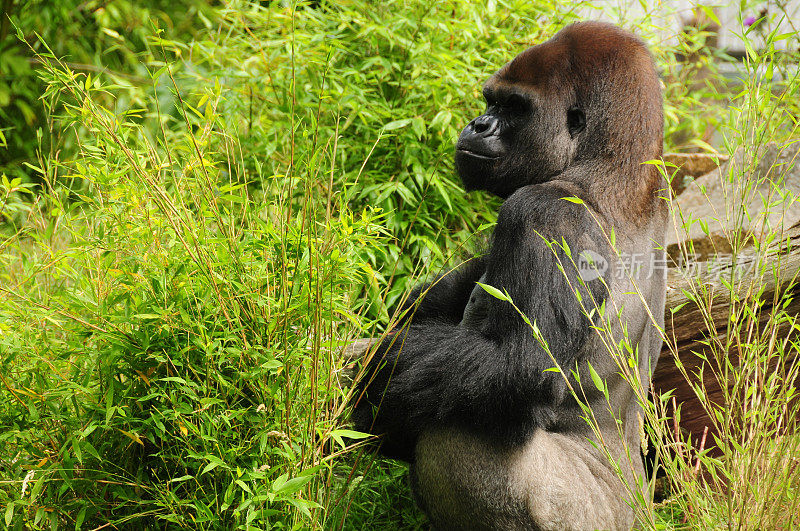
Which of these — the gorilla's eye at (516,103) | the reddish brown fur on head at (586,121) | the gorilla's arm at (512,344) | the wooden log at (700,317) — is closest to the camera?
the gorilla's arm at (512,344)

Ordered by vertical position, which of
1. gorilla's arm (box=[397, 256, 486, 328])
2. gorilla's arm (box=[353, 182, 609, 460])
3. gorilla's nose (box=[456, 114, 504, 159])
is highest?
gorilla's nose (box=[456, 114, 504, 159])

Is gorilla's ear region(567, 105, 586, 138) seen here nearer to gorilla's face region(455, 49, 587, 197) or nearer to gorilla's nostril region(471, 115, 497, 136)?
gorilla's face region(455, 49, 587, 197)

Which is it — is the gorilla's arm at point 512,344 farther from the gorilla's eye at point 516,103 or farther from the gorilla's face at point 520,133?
the gorilla's eye at point 516,103

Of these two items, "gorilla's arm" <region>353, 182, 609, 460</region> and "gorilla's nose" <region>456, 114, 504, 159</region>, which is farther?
"gorilla's nose" <region>456, 114, 504, 159</region>

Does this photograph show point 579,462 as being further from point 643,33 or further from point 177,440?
point 643,33

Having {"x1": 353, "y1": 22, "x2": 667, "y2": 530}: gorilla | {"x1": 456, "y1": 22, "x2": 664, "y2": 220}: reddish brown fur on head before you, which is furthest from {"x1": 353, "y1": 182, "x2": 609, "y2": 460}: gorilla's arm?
{"x1": 456, "y1": 22, "x2": 664, "y2": 220}: reddish brown fur on head

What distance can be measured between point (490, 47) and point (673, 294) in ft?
4.63

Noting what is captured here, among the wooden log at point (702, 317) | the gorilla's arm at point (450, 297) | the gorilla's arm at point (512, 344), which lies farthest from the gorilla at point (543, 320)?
the wooden log at point (702, 317)

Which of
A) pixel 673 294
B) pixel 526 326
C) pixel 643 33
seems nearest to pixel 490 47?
pixel 643 33

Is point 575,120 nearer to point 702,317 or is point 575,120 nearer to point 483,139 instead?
point 483,139

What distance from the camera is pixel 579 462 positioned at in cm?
220

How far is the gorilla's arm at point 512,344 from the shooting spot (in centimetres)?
197

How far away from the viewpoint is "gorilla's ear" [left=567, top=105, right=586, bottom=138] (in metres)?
2.25

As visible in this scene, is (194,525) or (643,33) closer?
(194,525)
